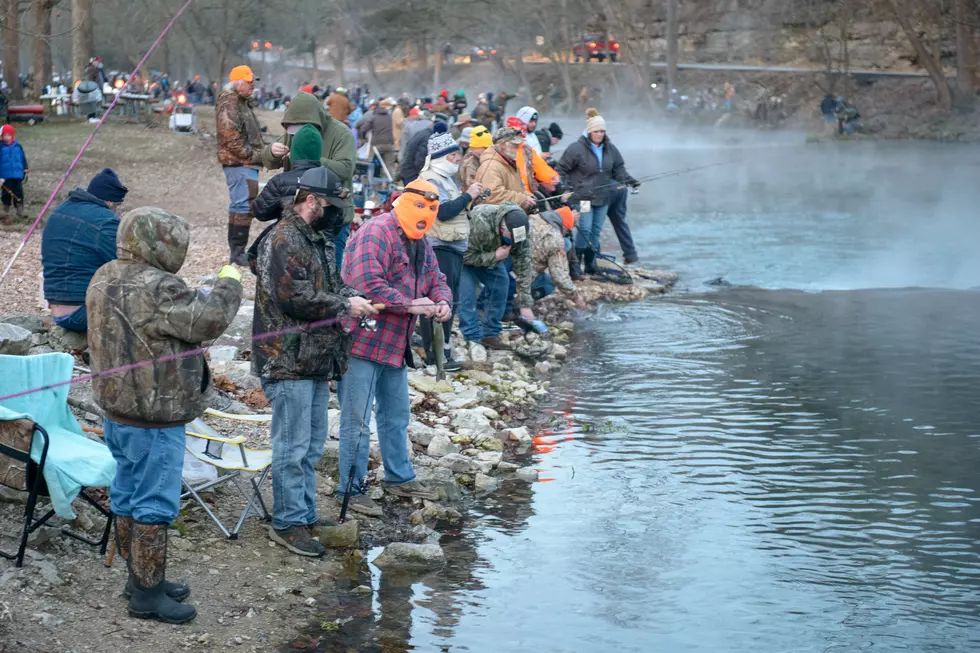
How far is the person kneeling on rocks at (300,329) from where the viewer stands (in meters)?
6.07

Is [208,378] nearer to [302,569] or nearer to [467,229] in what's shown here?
[302,569]

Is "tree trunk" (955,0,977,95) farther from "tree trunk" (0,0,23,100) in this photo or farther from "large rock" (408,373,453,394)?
"large rock" (408,373,453,394)

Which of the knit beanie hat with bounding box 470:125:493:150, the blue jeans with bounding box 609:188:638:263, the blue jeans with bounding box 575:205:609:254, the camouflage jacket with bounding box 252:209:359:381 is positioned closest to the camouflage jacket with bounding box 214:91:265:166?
the knit beanie hat with bounding box 470:125:493:150

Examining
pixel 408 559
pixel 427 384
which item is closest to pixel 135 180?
pixel 427 384

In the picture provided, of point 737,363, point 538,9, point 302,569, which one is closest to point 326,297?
point 302,569

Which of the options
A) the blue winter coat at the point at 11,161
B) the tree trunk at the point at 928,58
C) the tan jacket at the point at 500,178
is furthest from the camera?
the tree trunk at the point at 928,58

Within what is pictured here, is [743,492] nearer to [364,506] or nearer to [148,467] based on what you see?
[364,506]

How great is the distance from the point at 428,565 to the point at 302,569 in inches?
26.7

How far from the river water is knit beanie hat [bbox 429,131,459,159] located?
88.9 inches

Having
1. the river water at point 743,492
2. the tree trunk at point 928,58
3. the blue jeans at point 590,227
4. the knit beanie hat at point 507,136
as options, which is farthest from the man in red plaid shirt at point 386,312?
the tree trunk at point 928,58

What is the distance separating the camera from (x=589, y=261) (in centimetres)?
1501

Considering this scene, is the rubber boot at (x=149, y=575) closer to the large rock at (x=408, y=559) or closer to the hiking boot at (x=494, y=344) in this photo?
the large rock at (x=408, y=559)

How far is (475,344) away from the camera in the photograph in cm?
1127

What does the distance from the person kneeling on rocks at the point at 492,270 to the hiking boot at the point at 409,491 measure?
3.57 meters
